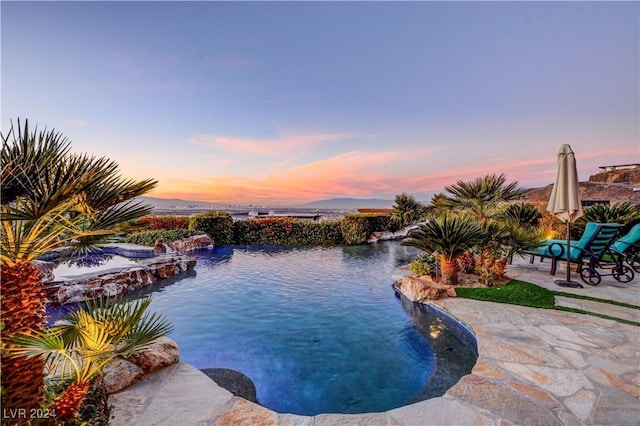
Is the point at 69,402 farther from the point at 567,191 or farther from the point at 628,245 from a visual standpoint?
the point at 628,245

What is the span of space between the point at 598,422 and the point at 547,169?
1817 cm

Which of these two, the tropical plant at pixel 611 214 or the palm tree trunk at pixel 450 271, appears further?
the tropical plant at pixel 611 214

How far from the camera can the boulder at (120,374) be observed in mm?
2592

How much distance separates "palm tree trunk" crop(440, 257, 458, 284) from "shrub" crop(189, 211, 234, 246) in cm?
1256

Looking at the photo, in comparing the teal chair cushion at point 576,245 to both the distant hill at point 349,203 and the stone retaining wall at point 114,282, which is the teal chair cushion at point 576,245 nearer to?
the stone retaining wall at point 114,282

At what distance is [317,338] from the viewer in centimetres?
457

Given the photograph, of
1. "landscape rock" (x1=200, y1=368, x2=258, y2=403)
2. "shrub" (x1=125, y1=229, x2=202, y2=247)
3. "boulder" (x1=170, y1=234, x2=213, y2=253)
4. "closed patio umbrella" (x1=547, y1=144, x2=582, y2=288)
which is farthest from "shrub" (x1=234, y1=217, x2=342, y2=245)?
"landscape rock" (x1=200, y1=368, x2=258, y2=403)

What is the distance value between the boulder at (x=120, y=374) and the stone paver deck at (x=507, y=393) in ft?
0.26

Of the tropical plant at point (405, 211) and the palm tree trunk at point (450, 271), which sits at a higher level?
the tropical plant at point (405, 211)

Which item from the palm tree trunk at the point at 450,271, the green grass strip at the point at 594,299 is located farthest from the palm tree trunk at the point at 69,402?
the green grass strip at the point at 594,299

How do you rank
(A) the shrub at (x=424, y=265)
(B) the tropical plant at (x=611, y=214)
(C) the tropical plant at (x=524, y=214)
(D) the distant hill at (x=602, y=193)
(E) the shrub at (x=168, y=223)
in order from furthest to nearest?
(E) the shrub at (x=168, y=223)
(D) the distant hill at (x=602, y=193)
(C) the tropical plant at (x=524, y=214)
(B) the tropical plant at (x=611, y=214)
(A) the shrub at (x=424, y=265)

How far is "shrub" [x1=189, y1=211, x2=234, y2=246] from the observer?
1527 centimetres

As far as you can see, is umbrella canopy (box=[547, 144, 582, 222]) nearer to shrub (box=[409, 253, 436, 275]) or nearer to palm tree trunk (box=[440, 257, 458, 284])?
palm tree trunk (box=[440, 257, 458, 284])

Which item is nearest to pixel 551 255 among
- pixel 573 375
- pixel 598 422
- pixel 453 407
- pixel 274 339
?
pixel 573 375
